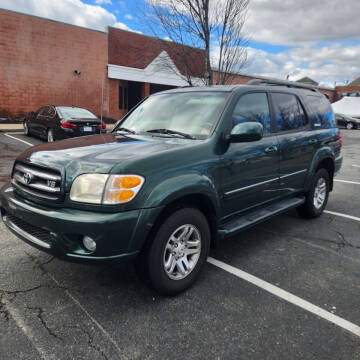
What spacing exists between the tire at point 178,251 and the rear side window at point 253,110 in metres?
1.19

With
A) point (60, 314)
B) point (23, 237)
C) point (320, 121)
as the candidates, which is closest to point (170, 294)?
point (60, 314)

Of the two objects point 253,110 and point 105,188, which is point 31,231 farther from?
point 253,110

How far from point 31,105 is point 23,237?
1907 cm

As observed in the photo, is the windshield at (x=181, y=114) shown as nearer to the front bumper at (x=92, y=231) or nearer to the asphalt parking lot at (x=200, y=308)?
the front bumper at (x=92, y=231)

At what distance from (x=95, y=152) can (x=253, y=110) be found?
1898 mm

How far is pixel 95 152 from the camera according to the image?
281cm

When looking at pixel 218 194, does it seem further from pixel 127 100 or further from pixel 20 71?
pixel 127 100

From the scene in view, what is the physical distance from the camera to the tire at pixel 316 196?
Answer: 4.86 metres

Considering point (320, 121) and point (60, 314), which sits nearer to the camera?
point (60, 314)

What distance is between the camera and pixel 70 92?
20.8 m

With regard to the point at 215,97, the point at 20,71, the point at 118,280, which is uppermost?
the point at 20,71

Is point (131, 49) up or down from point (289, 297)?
up

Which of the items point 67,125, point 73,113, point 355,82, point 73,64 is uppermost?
point 355,82

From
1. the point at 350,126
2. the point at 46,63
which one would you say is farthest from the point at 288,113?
the point at 350,126
